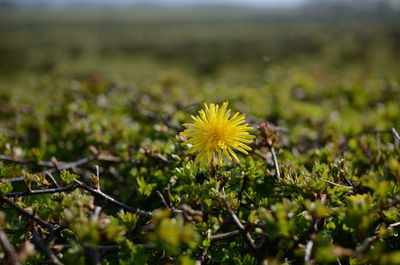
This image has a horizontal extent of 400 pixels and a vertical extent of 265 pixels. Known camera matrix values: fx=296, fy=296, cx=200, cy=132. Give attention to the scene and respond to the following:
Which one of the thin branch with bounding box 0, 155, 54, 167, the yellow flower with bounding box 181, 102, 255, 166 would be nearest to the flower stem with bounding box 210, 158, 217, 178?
the yellow flower with bounding box 181, 102, 255, 166

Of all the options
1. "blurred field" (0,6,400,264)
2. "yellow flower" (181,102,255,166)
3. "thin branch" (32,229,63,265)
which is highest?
"yellow flower" (181,102,255,166)

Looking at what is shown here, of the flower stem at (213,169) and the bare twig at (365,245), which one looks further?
the flower stem at (213,169)

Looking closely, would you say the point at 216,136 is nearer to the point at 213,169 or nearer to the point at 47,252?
the point at 213,169

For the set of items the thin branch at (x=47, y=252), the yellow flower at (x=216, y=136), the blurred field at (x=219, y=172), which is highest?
the yellow flower at (x=216, y=136)

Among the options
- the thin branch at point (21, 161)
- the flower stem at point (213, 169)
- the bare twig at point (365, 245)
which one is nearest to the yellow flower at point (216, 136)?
the flower stem at point (213, 169)

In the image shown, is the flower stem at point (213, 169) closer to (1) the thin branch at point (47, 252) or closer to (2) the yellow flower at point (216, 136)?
(2) the yellow flower at point (216, 136)

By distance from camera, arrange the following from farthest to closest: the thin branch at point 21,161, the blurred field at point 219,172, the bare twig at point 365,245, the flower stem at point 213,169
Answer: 1. the thin branch at point 21,161
2. the flower stem at point 213,169
3. the blurred field at point 219,172
4. the bare twig at point 365,245

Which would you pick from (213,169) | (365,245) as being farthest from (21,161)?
(365,245)

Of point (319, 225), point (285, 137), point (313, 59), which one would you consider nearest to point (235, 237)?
point (319, 225)

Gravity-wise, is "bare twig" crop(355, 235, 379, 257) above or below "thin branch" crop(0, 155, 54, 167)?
above

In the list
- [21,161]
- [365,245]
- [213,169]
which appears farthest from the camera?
[21,161]

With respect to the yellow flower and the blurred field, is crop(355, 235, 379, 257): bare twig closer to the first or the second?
the blurred field
